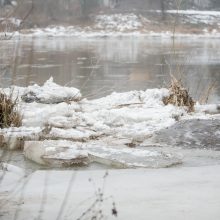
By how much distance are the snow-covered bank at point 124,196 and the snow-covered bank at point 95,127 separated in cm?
63

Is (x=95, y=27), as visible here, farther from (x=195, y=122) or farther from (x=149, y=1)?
(x=195, y=122)

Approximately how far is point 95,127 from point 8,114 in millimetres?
970

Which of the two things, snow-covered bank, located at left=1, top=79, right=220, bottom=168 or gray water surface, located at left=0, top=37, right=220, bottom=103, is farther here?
gray water surface, located at left=0, top=37, right=220, bottom=103

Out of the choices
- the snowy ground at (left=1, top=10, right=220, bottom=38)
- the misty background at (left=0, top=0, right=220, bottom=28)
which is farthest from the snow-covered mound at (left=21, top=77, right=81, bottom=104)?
the misty background at (left=0, top=0, right=220, bottom=28)

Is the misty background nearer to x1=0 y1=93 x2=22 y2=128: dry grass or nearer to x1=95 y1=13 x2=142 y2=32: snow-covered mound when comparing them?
x1=95 y1=13 x2=142 y2=32: snow-covered mound

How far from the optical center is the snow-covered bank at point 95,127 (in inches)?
174

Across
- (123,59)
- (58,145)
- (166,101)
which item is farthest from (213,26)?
(58,145)

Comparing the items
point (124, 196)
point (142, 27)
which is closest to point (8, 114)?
point (124, 196)

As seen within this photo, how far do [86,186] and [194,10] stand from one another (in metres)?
54.1

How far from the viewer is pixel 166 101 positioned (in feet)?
24.9

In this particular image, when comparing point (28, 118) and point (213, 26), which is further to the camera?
point (213, 26)

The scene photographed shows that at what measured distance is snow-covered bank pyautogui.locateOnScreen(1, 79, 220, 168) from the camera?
441cm

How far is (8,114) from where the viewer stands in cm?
579

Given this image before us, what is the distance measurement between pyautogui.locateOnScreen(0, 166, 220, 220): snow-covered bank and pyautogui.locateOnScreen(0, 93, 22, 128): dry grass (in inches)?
81.4
